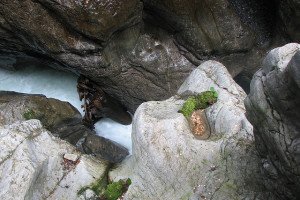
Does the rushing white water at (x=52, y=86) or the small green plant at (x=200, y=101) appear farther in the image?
the rushing white water at (x=52, y=86)

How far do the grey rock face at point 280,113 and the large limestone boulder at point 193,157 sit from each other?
106 cm

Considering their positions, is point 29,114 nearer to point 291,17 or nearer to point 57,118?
point 57,118

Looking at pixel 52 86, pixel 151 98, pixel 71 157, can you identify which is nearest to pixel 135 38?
pixel 151 98

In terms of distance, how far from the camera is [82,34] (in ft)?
28.5

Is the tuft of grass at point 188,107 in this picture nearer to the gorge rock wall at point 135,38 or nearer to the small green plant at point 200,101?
the small green plant at point 200,101

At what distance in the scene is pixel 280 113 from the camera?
454 centimetres

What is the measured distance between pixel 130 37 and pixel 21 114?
12.2 feet

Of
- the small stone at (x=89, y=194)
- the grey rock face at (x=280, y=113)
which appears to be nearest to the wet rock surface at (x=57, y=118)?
the small stone at (x=89, y=194)

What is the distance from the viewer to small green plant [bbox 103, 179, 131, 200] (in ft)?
23.6

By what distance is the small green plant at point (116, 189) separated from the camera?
720 cm

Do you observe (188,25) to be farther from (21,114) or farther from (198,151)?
(21,114)

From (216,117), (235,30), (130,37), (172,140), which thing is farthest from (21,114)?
(235,30)

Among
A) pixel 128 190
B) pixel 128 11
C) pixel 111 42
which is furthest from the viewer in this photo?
pixel 111 42

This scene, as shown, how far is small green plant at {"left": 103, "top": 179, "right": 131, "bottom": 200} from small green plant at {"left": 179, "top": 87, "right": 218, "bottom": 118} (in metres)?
1.96
